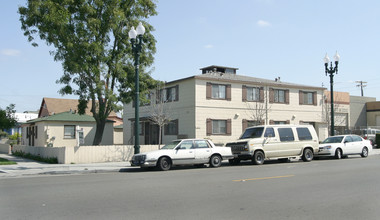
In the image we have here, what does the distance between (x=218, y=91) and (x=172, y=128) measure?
204 inches

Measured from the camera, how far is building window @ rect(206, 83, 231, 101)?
30516mm

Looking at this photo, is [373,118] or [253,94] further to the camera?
[373,118]

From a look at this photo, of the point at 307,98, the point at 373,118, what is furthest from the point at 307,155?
the point at 373,118

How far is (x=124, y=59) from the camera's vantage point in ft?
78.1

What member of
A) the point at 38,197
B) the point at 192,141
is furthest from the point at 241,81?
the point at 38,197

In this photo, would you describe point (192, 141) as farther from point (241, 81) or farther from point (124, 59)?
point (241, 81)

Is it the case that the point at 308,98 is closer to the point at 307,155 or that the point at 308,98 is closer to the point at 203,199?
the point at 307,155

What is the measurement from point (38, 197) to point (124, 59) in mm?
15450

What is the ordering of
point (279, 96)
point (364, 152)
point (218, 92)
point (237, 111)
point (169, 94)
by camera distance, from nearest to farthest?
point (364, 152) → point (218, 92) → point (237, 111) → point (169, 94) → point (279, 96)

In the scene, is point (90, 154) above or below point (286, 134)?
below

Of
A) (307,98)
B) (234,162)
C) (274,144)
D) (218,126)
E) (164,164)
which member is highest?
(307,98)

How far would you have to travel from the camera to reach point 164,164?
16.8 m

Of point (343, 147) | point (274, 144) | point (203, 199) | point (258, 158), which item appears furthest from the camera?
point (343, 147)

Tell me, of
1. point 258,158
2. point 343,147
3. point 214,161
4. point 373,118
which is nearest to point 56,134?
point 214,161
